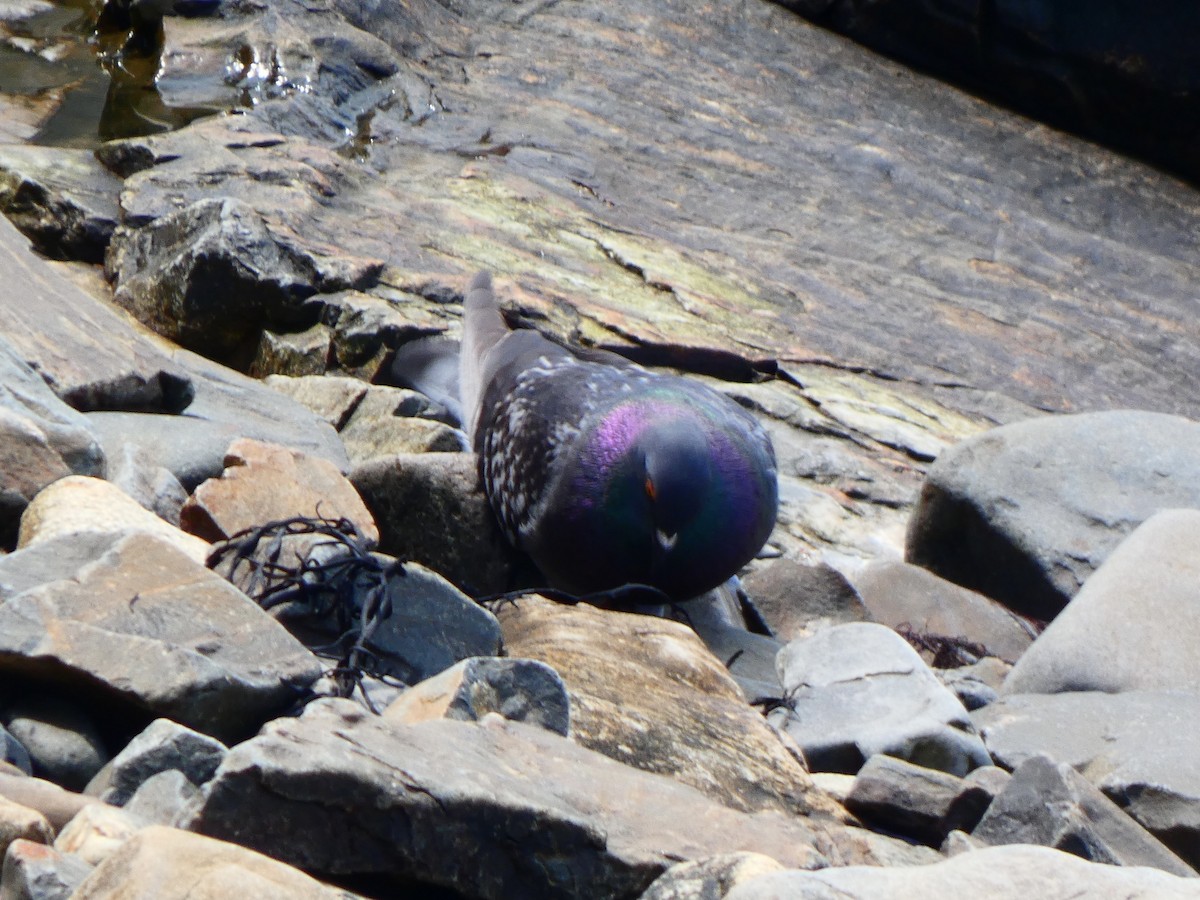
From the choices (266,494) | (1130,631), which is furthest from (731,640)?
(266,494)

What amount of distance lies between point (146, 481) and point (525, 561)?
125cm

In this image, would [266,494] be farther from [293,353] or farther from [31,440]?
[293,353]

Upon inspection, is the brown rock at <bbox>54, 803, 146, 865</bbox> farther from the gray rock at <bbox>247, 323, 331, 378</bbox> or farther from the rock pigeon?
the gray rock at <bbox>247, 323, 331, 378</bbox>

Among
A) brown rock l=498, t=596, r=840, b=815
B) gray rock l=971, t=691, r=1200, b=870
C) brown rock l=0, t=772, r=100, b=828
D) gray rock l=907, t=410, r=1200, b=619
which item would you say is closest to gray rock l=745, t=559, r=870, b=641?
gray rock l=971, t=691, r=1200, b=870

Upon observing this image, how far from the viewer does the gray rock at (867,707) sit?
11.0ft

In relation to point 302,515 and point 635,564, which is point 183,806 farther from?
point 635,564

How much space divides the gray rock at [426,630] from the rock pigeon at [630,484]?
961mm

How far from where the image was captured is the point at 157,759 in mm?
2094

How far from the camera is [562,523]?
13.1 feet

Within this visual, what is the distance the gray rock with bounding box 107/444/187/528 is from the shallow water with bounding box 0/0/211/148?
481 centimetres

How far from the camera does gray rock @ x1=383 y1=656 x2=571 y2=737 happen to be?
92.4 inches

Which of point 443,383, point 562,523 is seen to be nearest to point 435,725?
point 562,523

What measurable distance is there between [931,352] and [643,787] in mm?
5843

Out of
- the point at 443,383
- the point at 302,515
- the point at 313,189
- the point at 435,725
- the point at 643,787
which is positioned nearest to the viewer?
→ the point at 435,725
